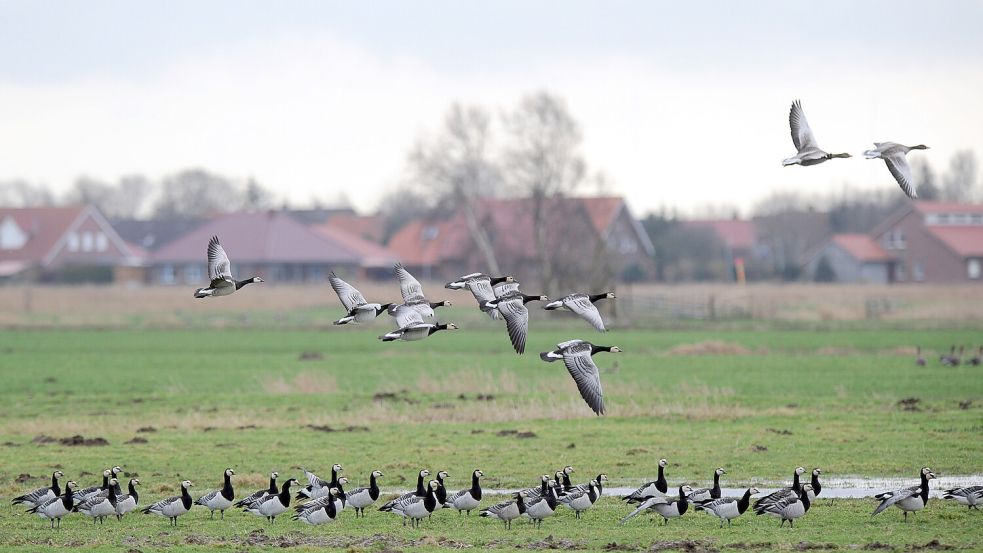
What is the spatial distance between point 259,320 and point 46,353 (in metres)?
23.6

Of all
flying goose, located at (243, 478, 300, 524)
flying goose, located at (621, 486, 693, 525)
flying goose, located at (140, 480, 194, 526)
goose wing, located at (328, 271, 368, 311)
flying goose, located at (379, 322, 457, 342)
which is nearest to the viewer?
flying goose, located at (379, 322, 457, 342)

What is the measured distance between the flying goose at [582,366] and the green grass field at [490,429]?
2.31 meters

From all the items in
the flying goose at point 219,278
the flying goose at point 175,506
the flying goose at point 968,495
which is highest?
the flying goose at point 219,278

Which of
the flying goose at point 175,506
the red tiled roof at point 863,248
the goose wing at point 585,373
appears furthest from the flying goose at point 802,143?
the red tiled roof at point 863,248

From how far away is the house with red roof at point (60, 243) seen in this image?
12506cm

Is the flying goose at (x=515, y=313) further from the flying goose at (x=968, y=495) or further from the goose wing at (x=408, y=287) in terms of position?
the flying goose at (x=968, y=495)

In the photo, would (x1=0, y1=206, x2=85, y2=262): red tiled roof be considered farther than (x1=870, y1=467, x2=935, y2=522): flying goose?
Yes

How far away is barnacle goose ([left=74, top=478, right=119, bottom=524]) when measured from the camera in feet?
70.1

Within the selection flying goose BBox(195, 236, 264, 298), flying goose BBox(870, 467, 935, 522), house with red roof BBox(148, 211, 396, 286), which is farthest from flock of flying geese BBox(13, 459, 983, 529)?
house with red roof BBox(148, 211, 396, 286)

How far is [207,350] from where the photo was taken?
202 ft

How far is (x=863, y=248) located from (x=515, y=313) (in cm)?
11071

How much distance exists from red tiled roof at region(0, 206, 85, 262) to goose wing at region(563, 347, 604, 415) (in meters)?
115

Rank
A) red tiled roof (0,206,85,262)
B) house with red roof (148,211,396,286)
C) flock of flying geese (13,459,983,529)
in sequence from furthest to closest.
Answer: red tiled roof (0,206,85,262) < house with red roof (148,211,396,286) < flock of flying geese (13,459,983,529)

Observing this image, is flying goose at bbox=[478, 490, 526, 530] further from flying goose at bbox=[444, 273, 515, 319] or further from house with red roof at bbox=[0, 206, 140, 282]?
house with red roof at bbox=[0, 206, 140, 282]
